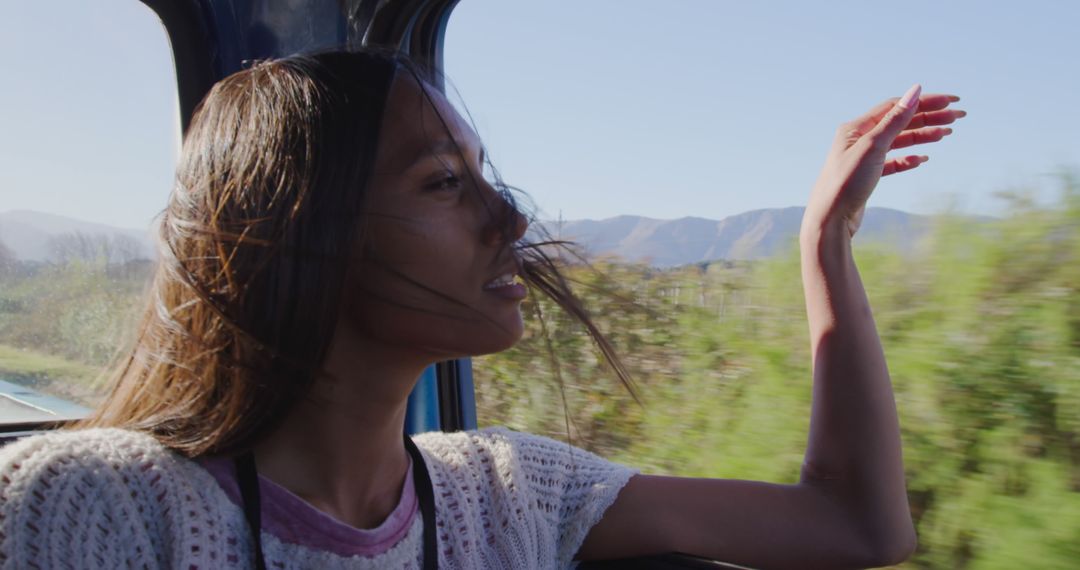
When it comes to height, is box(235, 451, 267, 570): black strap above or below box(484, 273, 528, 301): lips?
below

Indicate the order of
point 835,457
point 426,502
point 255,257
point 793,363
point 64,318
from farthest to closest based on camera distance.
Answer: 1. point 64,318
2. point 793,363
3. point 835,457
4. point 426,502
5. point 255,257

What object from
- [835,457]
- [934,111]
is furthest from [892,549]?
[934,111]

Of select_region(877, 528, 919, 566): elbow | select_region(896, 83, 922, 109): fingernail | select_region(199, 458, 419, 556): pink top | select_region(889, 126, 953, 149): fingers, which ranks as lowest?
select_region(877, 528, 919, 566): elbow

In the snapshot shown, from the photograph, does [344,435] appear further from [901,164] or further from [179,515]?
[901,164]

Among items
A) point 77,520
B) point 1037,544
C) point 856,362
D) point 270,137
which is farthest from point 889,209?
point 77,520

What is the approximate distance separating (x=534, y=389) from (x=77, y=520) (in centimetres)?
138

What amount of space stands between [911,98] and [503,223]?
2.30 feet

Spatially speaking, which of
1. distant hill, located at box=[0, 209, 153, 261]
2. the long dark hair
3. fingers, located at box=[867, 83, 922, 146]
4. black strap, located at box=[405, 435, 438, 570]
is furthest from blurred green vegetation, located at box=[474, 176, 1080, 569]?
distant hill, located at box=[0, 209, 153, 261]

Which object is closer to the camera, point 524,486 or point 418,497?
point 418,497

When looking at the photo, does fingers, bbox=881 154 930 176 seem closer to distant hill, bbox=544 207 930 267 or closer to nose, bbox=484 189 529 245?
distant hill, bbox=544 207 930 267

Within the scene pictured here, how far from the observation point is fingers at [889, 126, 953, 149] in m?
1.55

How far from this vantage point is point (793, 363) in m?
1.83

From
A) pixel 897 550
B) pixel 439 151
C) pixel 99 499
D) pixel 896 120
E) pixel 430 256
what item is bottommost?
pixel 897 550

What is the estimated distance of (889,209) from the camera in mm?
1687
